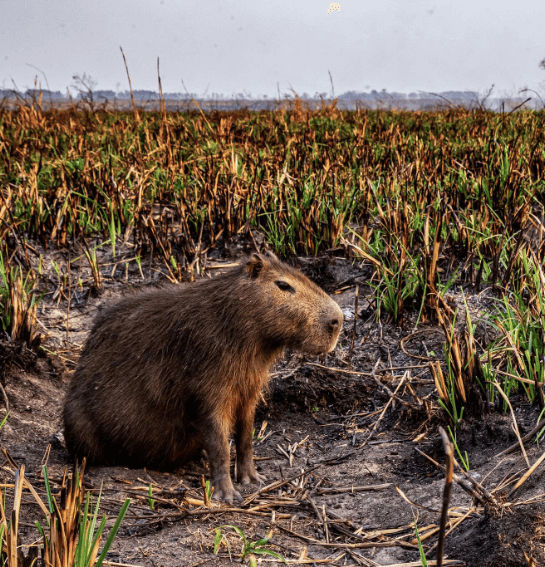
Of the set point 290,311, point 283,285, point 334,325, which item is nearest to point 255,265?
point 283,285

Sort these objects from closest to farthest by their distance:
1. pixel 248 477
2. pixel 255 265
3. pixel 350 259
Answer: pixel 255 265, pixel 248 477, pixel 350 259

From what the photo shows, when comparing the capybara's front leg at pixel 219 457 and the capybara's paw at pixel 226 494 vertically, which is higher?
the capybara's front leg at pixel 219 457

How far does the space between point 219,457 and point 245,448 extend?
204 millimetres

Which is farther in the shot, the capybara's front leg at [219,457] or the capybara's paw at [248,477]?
the capybara's paw at [248,477]

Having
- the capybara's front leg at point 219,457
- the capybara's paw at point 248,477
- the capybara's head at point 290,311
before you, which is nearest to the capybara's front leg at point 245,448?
the capybara's paw at point 248,477

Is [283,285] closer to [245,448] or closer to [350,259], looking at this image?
[245,448]

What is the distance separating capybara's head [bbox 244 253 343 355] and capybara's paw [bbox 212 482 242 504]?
0.64 metres

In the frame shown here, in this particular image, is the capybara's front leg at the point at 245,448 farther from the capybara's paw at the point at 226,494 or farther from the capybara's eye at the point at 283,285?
the capybara's eye at the point at 283,285

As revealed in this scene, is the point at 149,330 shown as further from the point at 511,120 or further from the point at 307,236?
the point at 511,120

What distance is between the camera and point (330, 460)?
A: 2.90m

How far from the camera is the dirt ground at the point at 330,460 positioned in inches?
79.1

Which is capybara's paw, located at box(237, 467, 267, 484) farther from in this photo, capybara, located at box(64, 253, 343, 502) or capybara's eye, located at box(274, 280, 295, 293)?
capybara's eye, located at box(274, 280, 295, 293)

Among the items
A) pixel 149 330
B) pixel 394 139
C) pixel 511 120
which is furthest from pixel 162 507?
pixel 511 120

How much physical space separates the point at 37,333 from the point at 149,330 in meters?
1.39
